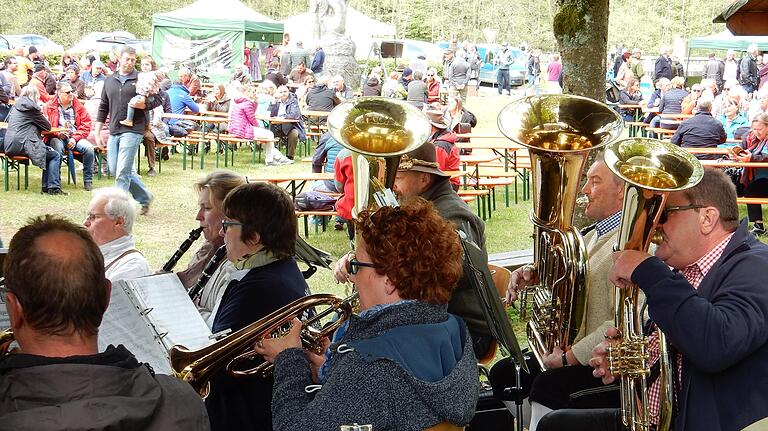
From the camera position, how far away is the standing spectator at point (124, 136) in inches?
391

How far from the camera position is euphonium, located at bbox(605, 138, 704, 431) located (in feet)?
8.69

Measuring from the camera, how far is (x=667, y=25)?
34.0 m

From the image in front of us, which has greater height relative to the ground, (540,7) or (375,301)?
(540,7)

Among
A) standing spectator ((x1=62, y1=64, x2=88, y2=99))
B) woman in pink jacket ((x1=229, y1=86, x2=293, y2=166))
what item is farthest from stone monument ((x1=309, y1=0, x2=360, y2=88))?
woman in pink jacket ((x1=229, y1=86, x2=293, y2=166))

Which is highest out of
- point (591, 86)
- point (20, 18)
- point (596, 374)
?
point (20, 18)

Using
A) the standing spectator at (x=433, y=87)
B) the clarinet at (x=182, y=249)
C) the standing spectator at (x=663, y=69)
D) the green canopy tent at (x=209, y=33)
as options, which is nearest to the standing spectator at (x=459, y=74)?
the standing spectator at (x=433, y=87)

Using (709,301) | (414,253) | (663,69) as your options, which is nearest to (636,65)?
(663,69)

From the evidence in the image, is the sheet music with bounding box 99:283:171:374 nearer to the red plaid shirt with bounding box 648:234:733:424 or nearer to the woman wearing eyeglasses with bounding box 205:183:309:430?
the woman wearing eyeglasses with bounding box 205:183:309:430

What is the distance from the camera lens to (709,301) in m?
2.54

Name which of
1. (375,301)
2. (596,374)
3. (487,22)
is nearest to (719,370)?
(596,374)

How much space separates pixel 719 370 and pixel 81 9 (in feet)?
105

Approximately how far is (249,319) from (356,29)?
27566 mm

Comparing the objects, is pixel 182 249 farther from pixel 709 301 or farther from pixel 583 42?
pixel 583 42

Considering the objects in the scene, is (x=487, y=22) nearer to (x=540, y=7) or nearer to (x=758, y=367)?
(x=540, y=7)
